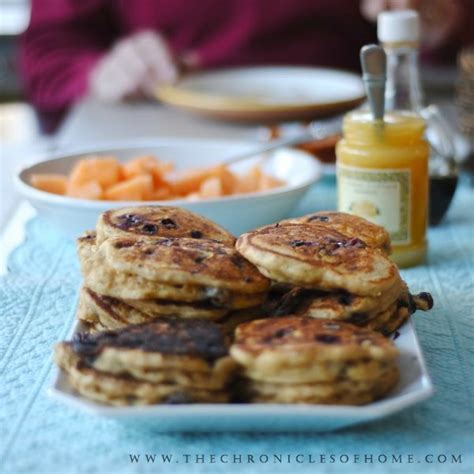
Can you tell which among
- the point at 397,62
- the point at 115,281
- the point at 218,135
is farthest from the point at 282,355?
the point at 218,135

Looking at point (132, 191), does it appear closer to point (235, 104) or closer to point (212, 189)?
point (212, 189)

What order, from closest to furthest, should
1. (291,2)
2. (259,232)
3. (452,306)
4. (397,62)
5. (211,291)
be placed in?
(211,291) → (259,232) → (452,306) → (397,62) → (291,2)

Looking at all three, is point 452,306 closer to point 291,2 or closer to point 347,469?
point 347,469

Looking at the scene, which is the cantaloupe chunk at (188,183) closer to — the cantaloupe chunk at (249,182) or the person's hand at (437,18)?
the cantaloupe chunk at (249,182)

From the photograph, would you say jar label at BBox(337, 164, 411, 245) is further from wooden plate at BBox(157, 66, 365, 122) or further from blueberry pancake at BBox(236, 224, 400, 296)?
wooden plate at BBox(157, 66, 365, 122)

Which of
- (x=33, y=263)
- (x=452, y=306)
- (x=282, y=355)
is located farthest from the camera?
(x=33, y=263)

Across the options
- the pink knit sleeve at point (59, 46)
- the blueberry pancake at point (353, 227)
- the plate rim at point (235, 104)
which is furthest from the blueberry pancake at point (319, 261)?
the pink knit sleeve at point (59, 46)

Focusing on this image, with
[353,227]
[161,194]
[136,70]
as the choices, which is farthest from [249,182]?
[136,70]
